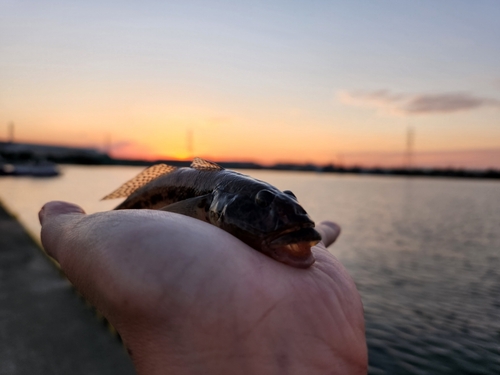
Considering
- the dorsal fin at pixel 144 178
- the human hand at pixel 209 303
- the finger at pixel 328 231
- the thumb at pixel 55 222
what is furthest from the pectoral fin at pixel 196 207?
the finger at pixel 328 231

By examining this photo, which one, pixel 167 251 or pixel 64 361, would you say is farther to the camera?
pixel 64 361

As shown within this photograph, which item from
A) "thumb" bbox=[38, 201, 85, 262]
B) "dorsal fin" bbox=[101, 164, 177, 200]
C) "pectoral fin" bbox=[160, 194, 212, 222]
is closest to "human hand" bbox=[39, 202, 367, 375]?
"thumb" bbox=[38, 201, 85, 262]

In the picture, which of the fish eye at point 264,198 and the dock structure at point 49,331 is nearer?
the fish eye at point 264,198

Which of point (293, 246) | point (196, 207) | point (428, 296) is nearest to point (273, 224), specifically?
point (293, 246)

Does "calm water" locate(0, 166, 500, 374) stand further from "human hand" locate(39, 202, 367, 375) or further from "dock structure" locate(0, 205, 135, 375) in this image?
"human hand" locate(39, 202, 367, 375)

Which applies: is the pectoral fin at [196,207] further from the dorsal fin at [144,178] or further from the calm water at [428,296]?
the calm water at [428,296]

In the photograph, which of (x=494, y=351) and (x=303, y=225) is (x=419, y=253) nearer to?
(x=494, y=351)

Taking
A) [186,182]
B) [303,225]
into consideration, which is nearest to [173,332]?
[303,225]
